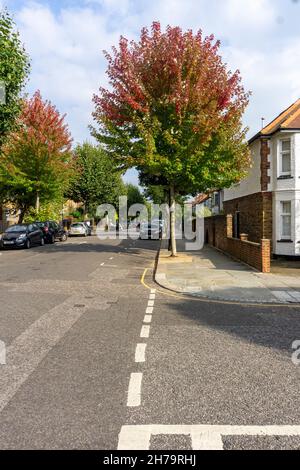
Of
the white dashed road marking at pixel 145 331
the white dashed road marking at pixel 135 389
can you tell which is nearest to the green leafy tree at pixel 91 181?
the white dashed road marking at pixel 145 331

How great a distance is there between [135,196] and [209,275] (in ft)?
230

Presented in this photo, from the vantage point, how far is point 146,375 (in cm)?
469

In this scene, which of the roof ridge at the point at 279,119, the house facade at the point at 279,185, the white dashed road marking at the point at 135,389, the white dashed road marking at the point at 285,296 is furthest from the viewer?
the roof ridge at the point at 279,119

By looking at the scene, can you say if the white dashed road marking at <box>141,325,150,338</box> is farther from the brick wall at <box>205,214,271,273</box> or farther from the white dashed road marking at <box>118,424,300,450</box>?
the brick wall at <box>205,214,271,273</box>

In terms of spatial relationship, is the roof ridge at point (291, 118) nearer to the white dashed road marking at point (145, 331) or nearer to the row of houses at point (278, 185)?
the row of houses at point (278, 185)

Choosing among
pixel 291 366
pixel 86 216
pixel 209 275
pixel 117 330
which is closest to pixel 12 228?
pixel 209 275

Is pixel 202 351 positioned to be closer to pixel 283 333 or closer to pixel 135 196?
pixel 283 333

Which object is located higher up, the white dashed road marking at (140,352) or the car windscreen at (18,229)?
the car windscreen at (18,229)

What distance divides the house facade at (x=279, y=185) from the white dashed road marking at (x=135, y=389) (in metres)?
15.2

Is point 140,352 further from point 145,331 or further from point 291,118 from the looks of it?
point 291,118

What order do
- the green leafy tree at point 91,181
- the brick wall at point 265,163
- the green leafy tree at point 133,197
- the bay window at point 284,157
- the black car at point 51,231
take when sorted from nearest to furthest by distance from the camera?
the bay window at point 284,157
the brick wall at point 265,163
the black car at point 51,231
the green leafy tree at point 91,181
the green leafy tree at point 133,197

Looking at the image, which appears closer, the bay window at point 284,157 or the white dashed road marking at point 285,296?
the white dashed road marking at point 285,296

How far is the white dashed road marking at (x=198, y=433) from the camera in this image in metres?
3.22

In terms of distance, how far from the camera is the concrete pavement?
968 cm
